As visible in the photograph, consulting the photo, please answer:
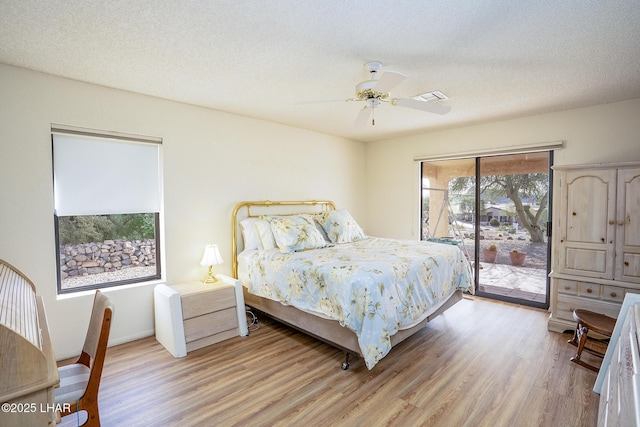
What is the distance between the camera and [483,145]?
4.24 meters

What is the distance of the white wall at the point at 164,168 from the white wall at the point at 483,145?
1024 millimetres

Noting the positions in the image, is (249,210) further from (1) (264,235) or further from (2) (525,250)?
(2) (525,250)

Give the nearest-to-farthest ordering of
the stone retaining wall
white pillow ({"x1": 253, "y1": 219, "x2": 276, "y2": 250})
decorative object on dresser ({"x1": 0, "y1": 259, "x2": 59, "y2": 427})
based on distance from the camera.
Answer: decorative object on dresser ({"x1": 0, "y1": 259, "x2": 59, "y2": 427}) < the stone retaining wall < white pillow ({"x1": 253, "y1": 219, "x2": 276, "y2": 250})

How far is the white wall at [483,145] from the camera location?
330cm

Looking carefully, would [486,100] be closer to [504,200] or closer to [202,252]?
[504,200]

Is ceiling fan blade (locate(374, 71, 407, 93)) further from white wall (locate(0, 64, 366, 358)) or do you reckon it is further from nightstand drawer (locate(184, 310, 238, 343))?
nightstand drawer (locate(184, 310, 238, 343))

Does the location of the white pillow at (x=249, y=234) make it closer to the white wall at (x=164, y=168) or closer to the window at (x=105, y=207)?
the white wall at (x=164, y=168)

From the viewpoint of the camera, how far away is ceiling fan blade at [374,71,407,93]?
2.00m

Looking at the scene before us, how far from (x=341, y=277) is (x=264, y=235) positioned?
147 centimetres

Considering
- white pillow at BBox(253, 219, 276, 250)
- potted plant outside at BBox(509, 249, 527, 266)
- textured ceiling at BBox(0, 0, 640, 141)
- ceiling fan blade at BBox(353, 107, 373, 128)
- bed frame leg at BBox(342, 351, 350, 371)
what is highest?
textured ceiling at BBox(0, 0, 640, 141)

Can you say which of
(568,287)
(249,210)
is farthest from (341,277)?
(568,287)

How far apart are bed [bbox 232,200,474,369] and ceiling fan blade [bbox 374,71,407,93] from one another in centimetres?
139

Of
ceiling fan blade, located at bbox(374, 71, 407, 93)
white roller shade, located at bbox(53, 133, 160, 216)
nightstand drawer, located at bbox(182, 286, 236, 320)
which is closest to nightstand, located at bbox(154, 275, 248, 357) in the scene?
nightstand drawer, located at bbox(182, 286, 236, 320)

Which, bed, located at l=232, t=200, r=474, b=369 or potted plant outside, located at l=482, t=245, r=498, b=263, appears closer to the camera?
bed, located at l=232, t=200, r=474, b=369
